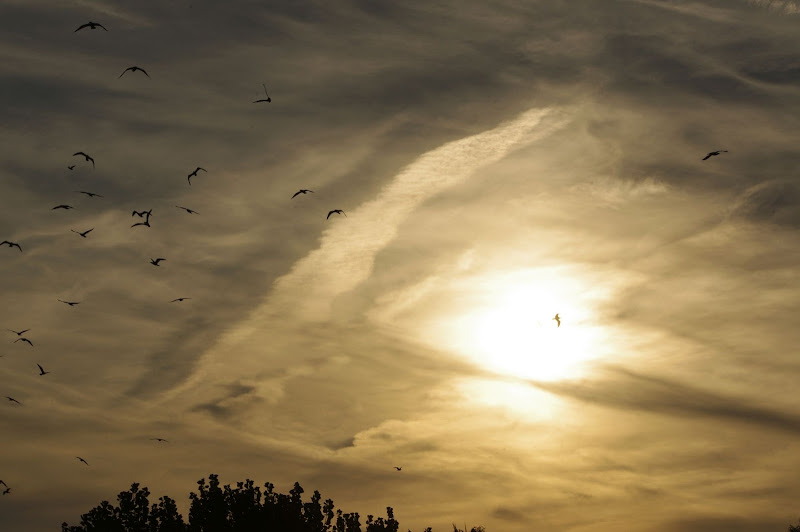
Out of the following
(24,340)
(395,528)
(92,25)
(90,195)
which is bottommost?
(395,528)

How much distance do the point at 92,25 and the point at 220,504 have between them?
164 feet

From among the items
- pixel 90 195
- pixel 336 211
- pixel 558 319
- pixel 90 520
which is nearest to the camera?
pixel 90 195

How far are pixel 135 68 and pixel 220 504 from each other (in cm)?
4624

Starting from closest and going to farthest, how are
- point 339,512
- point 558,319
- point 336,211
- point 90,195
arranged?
1. point 90,195
2. point 336,211
3. point 558,319
4. point 339,512

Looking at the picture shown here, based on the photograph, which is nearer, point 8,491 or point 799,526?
point 8,491

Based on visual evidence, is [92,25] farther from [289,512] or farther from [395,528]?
[395,528]

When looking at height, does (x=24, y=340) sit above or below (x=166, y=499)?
above

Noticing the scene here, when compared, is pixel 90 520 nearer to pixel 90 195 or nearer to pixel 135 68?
pixel 90 195

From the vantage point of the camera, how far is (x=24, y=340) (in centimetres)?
5206

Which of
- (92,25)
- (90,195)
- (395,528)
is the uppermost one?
(92,25)

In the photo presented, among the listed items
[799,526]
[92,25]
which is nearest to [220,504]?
[92,25]

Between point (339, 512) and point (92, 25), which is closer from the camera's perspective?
point (92, 25)

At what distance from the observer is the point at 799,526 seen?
164 metres

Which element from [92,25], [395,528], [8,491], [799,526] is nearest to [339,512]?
[395,528]
